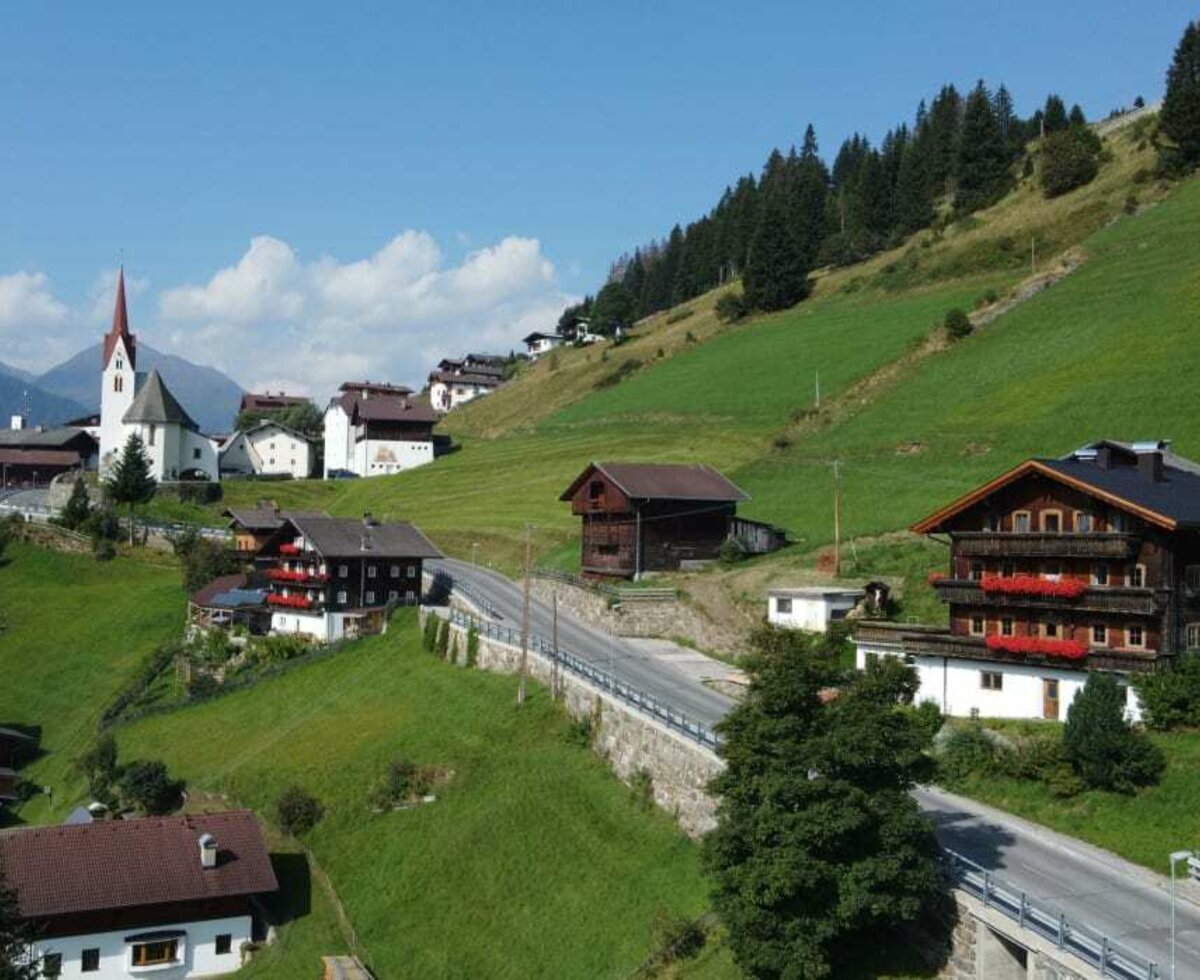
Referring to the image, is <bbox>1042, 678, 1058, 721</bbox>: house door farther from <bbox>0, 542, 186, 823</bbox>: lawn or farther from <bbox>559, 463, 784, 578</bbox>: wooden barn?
<bbox>0, 542, 186, 823</bbox>: lawn

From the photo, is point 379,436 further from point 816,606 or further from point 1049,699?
point 1049,699

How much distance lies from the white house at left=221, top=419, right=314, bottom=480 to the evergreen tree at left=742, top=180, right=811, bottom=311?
5525 centimetres

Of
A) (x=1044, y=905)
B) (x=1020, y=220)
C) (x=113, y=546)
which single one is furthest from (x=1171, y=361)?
(x=113, y=546)

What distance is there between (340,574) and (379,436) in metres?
59.2

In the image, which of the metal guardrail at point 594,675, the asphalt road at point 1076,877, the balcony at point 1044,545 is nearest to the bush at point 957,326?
the metal guardrail at point 594,675

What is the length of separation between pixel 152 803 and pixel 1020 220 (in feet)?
343

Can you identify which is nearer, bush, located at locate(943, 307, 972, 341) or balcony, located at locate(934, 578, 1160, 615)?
balcony, located at locate(934, 578, 1160, 615)

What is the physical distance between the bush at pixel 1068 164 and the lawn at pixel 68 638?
95.8 metres

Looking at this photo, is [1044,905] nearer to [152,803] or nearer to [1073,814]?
[1073,814]

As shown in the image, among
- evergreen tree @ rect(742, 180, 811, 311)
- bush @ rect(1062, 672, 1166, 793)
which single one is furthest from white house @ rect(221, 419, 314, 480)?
bush @ rect(1062, 672, 1166, 793)

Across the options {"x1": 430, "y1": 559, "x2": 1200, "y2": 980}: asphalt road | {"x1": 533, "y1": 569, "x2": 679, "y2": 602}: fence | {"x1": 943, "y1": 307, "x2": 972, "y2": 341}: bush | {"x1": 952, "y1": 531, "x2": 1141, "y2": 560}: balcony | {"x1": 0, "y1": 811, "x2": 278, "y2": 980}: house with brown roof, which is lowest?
{"x1": 0, "y1": 811, "x2": 278, "y2": 980}: house with brown roof

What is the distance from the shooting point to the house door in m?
40.4

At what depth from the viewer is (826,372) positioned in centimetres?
10806

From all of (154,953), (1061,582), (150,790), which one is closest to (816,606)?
(1061,582)
